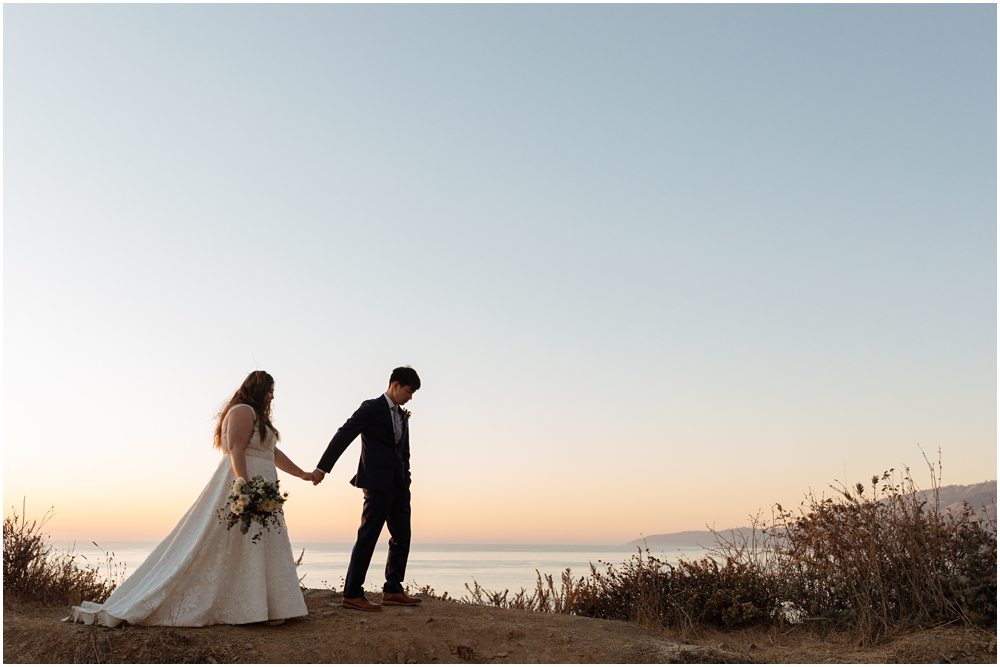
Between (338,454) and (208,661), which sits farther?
(338,454)

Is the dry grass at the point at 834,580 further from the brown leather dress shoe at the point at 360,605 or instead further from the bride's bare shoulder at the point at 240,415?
the bride's bare shoulder at the point at 240,415

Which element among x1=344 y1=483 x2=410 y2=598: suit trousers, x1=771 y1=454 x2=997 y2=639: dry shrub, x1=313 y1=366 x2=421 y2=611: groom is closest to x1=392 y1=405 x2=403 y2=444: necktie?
x1=313 y1=366 x2=421 y2=611: groom

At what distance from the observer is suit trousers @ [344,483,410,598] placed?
7160 mm

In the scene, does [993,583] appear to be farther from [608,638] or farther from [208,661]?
[208,661]

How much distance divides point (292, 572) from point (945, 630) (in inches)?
224

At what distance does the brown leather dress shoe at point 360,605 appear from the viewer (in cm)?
709

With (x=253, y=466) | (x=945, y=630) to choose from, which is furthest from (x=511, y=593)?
(x=945, y=630)

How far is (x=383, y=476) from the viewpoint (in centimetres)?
723

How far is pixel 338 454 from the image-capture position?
7207 millimetres

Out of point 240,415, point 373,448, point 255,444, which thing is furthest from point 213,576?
point 373,448

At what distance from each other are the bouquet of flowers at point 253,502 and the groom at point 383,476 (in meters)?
0.93

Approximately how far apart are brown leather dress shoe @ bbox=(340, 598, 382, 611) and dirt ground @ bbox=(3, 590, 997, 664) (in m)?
0.12

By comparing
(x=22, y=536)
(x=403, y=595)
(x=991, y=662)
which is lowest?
(x=991, y=662)

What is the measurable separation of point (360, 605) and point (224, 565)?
1409mm
